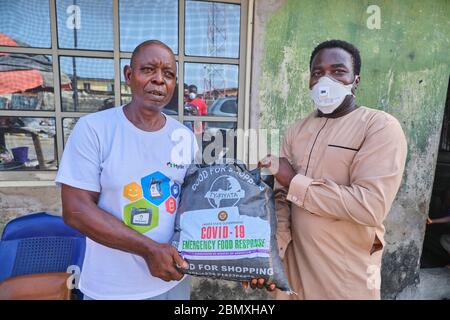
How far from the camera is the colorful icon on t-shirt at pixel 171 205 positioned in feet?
4.72

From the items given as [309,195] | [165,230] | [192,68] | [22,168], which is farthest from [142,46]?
[22,168]

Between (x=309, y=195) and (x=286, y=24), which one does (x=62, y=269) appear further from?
(x=286, y=24)

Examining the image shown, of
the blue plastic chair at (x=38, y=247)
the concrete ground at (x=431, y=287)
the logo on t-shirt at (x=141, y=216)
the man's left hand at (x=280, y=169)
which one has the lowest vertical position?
the concrete ground at (x=431, y=287)

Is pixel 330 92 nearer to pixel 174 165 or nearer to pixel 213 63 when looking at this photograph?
pixel 174 165

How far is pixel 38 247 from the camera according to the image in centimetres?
188

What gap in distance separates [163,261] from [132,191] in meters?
0.32

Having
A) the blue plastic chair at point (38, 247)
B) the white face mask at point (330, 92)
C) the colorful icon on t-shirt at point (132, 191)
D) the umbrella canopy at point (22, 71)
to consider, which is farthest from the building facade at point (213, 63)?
the colorful icon on t-shirt at point (132, 191)

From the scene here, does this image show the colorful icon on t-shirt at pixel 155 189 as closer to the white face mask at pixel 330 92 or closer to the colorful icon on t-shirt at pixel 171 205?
the colorful icon on t-shirt at pixel 171 205

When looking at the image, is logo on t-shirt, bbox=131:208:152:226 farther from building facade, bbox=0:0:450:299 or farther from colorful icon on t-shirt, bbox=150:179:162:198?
building facade, bbox=0:0:450:299

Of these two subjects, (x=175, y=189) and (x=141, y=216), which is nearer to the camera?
(x=141, y=216)

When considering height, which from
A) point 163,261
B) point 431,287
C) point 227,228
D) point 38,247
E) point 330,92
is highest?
point 330,92

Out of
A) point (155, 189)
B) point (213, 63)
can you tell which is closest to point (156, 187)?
point (155, 189)

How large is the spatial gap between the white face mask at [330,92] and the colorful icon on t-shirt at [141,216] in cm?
93

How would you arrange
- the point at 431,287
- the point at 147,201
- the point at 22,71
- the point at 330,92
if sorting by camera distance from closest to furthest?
the point at 147,201 < the point at 330,92 < the point at 22,71 < the point at 431,287
